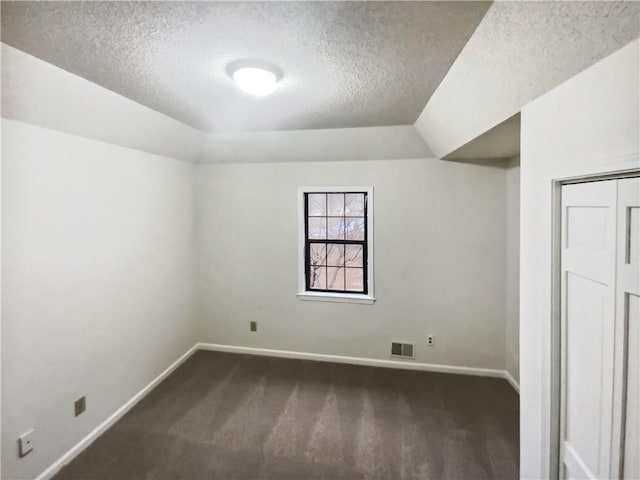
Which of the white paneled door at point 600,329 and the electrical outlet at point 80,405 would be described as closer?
the white paneled door at point 600,329

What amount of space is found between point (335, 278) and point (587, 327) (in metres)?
2.68

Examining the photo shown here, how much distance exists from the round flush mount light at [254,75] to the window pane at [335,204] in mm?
1946

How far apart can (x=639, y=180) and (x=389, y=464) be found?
219 centimetres

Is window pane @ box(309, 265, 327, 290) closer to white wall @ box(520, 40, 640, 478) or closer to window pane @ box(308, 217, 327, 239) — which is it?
window pane @ box(308, 217, 327, 239)

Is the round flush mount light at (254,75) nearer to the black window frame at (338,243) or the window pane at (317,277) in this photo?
the black window frame at (338,243)

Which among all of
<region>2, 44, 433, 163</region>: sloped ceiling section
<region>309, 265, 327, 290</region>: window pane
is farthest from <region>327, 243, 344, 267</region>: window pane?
<region>2, 44, 433, 163</region>: sloped ceiling section

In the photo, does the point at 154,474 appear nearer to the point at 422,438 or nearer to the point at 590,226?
the point at 422,438

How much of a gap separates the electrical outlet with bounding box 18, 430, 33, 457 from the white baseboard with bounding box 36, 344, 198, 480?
9.3 inches

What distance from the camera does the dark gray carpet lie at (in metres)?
2.17

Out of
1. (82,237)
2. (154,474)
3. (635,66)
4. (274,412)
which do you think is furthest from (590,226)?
(82,237)

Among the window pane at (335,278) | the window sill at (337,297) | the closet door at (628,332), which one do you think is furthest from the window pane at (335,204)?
the closet door at (628,332)

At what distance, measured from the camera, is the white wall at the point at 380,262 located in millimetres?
3305

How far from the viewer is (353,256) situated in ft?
12.2

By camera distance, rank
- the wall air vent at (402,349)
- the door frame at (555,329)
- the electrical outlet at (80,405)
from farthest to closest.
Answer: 1. the wall air vent at (402,349)
2. the electrical outlet at (80,405)
3. the door frame at (555,329)
